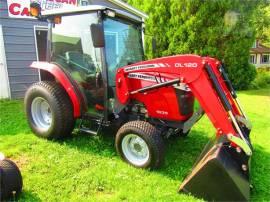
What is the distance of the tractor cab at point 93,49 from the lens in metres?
4.69

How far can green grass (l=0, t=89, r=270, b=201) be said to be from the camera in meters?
3.68

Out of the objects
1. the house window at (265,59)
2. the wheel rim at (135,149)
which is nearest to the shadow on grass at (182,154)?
A: the wheel rim at (135,149)

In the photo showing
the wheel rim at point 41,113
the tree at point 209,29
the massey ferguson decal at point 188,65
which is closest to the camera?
the massey ferguson decal at point 188,65

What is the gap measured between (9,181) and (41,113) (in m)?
2.33

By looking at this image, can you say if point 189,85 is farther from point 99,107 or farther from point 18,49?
point 18,49

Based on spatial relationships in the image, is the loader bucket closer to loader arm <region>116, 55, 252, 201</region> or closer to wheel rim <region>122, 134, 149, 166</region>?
loader arm <region>116, 55, 252, 201</region>

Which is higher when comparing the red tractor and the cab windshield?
the cab windshield

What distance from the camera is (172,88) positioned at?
441cm

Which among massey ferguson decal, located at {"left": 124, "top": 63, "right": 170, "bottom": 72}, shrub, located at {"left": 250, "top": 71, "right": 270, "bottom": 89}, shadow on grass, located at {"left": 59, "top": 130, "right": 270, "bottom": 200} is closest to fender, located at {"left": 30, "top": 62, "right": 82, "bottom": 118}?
shadow on grass, located at {"left": 59, "top": 130, "right": 270, "bottom": 200}

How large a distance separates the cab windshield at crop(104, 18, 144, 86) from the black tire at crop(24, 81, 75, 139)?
0.83 metres

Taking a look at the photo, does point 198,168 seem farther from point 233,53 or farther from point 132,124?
point 233,53

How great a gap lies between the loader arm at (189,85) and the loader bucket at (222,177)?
184 mm

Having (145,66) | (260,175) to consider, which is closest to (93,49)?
(145,66)

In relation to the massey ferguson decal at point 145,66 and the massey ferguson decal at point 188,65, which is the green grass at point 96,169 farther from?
the massey ferguson decal at point 188,65
